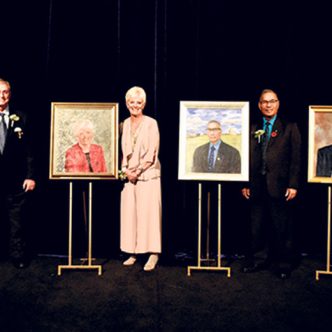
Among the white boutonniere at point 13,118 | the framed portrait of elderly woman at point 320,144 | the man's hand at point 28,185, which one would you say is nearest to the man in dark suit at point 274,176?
the framed portrait of elderly woman at point 320,144

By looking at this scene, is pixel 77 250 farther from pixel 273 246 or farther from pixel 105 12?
pixel 105 12

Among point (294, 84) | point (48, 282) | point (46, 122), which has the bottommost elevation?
point (48, 282)

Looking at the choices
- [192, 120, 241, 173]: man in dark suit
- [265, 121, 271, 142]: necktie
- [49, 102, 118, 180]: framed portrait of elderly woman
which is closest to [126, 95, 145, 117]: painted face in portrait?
[49, 102, 118, 180]: framed portrait of elderly woman

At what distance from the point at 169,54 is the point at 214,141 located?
3.51 ft

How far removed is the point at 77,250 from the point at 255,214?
173 centimetres

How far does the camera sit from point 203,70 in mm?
4074

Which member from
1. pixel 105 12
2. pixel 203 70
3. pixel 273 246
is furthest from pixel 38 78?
pixel 273 246

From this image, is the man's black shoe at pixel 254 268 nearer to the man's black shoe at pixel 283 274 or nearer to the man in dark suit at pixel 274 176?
the man in dark suit at pixel 274 176

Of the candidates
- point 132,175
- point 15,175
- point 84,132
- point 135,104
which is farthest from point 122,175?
point 15,175

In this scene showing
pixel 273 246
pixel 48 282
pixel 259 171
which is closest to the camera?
pixel 48 282

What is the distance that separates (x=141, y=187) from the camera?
12.1ft

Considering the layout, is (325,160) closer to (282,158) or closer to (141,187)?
(282,158)

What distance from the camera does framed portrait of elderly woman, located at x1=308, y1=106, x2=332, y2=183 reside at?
3432mm

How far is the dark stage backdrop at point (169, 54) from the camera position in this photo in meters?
4.03
